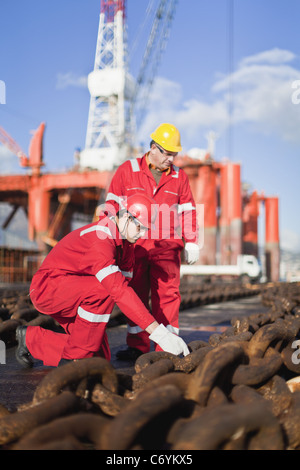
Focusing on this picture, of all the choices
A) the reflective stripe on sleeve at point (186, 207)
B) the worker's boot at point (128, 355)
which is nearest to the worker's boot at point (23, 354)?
the worker's boot at point (128, 355)

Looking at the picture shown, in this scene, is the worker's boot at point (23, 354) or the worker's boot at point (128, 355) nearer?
the worker's boot at point (23, 354)

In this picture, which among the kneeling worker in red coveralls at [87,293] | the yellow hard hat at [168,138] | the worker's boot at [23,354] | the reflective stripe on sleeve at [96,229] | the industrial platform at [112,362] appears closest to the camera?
the industrial platform at [112,362]

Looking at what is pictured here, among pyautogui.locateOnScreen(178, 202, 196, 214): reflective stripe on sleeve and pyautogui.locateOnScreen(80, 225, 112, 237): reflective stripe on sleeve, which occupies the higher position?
pyautogui.locateOnScreen(178, 202, 196, 214): reflective stripe on sleeve

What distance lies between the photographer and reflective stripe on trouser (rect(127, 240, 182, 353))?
8.70 feet

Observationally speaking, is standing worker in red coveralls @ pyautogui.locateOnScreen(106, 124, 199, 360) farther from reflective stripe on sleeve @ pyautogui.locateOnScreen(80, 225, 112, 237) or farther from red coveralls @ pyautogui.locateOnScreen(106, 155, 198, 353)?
reflective stripe on sleeve @ pyautogui.locateOnScreen(80, 225, 112, 237)

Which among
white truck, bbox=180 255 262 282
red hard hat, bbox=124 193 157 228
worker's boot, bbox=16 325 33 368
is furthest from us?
white truck, bbox=180 255 262 282

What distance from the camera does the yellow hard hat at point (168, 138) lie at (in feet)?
8.70

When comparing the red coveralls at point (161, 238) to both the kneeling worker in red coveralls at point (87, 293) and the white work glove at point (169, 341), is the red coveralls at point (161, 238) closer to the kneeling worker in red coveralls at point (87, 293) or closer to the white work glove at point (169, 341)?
the kneeling worker in red coveralls at point (87, 293)

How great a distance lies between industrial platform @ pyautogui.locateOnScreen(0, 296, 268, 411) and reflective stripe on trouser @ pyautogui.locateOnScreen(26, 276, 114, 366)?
5.0 inches

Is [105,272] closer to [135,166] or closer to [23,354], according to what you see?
[23,354]

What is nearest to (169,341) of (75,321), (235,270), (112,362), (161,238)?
(75,321)

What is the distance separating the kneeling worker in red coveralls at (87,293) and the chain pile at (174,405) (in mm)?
447

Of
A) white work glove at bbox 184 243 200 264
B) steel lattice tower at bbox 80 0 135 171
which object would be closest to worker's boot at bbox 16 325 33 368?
white work glove at bbox 184 243 200 264
